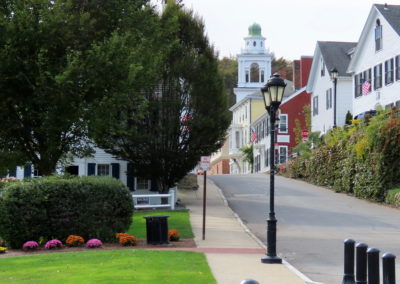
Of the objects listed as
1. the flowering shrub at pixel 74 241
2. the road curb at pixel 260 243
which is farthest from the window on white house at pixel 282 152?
the flowering shrub at pixel 74 241

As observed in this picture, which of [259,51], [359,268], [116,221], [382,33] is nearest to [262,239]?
[116,221]

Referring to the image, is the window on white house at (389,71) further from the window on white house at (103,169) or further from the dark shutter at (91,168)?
the dark shutter at (91,168)

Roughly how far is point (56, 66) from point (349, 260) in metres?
18.6

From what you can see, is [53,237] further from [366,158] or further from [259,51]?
[259,51]

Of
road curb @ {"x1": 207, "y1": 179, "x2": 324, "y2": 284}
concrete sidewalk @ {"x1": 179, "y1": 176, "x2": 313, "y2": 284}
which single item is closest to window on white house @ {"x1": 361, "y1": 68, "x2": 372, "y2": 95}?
road curb @ {"x1": 207, "y1": 179, "x2": 324, "y2": 284}

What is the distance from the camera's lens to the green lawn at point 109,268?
43.7 feet

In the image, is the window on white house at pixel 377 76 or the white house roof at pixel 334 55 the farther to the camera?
the white house roof at pixel 334 55

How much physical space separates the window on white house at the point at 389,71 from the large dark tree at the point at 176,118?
39.5ft

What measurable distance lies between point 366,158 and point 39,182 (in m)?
18.2

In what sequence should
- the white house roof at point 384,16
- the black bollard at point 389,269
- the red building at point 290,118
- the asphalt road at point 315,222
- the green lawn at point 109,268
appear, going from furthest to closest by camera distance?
the red building at point 290,118, the white house roof at point 384,16, the asphalt road at point 315,222, the green lawn at point 109,268, the black bollard at point 389,269

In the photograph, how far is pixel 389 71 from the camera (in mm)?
42406

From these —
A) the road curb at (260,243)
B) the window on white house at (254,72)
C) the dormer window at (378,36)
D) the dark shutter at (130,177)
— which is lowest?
the road curb at (260,243)

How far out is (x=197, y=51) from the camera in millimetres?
35125

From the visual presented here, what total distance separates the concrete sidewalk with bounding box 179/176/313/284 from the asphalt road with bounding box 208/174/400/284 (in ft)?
1.59
